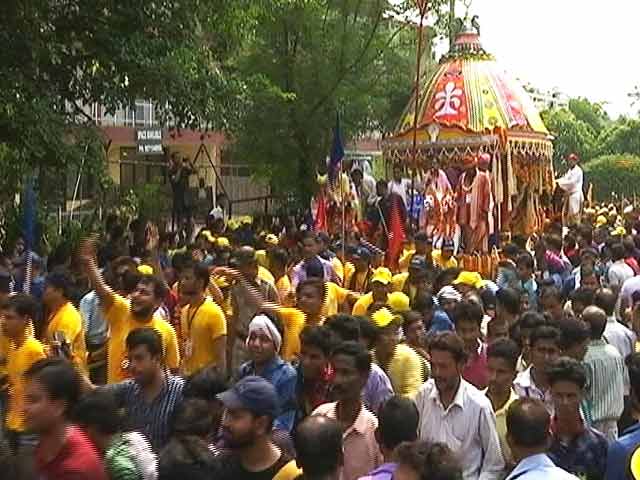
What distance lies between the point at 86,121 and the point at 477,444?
916cm

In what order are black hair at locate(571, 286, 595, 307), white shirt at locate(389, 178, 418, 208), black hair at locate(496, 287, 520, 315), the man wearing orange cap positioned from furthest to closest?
1. white shirt at locate(389, 178, 418, 208)
2. the man wearing orange cap
3. black hair at locate(571, 286, 595, 307)
4. black hair at locate(496, 287, 520, 315)

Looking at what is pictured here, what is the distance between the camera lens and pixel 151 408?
509 centimetres

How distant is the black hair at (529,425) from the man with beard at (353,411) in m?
0.72

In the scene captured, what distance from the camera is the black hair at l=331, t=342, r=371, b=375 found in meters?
4.98

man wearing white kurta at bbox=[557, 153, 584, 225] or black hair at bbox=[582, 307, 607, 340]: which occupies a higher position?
black hair at bbox=[582, 307, 607, 340]

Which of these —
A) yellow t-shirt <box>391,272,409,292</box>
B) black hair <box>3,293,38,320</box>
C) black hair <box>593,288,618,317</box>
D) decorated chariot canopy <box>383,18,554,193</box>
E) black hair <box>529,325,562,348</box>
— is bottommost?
yellow t-shirt <box>391,272,409,292</box>

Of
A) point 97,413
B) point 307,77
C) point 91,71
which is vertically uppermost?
point 307,77

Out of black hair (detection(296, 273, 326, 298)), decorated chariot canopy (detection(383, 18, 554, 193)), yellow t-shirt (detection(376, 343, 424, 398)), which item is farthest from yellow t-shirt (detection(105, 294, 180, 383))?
decorated chariot canopy (detection(383, 18, 554, 193))

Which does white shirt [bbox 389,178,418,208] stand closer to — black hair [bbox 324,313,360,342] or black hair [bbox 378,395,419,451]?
black hair [bbox 324,313,360,342]

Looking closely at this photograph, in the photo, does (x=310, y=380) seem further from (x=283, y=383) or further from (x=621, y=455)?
(x=621, y=455)

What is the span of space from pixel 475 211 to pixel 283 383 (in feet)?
36.4

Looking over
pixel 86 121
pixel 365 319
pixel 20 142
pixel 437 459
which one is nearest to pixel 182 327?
pixel 365 319

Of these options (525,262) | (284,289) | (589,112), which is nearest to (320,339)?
(284,289)

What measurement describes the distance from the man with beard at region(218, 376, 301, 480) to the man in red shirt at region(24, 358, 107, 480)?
1.70ft
